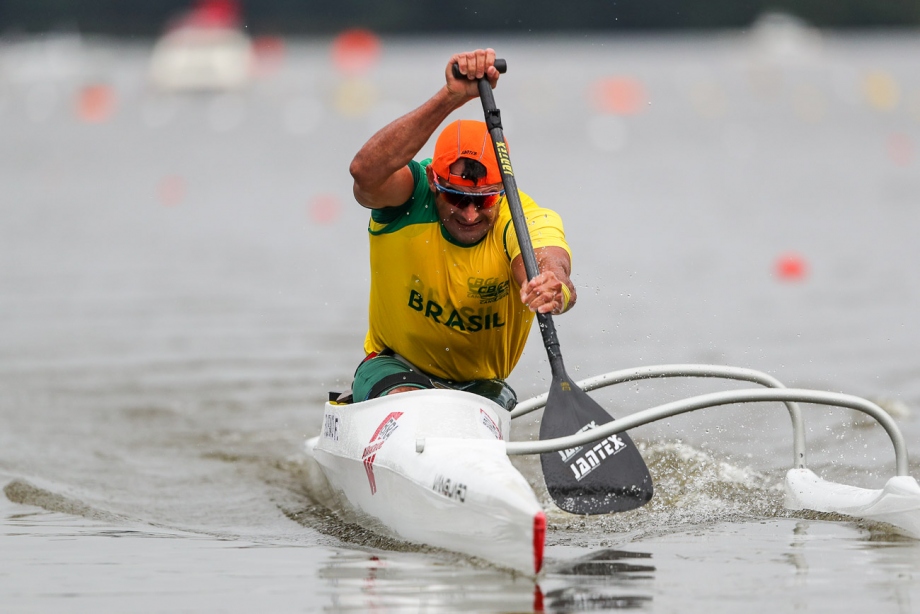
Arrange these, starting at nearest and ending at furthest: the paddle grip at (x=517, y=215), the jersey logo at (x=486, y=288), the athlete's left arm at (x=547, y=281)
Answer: the athlete's left arm at (x=547, y=281)
the paddle grip at (x=517, y=215)
the jersey logo at (x=486, y=288)

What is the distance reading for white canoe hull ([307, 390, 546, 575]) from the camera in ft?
15.3

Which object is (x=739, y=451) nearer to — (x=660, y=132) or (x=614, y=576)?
(x=614, y=576)

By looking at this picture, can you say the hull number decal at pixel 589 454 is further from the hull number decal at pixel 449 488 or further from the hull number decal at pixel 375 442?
the hull number decal at pixel 375 442

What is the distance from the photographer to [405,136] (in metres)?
5.40

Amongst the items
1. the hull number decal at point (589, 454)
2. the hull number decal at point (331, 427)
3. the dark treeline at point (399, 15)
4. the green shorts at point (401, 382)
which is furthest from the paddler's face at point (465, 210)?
the dark treeline at point (399, 15)

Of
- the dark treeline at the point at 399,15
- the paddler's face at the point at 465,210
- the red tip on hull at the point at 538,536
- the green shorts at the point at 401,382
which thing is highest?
the dark treeline at the point at 399,15

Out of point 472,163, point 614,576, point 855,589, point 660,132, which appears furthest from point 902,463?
point 660,132

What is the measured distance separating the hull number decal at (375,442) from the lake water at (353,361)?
27 cm

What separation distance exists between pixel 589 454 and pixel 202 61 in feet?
159

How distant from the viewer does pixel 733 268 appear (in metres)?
16.1

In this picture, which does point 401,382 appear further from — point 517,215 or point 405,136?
point 405,136

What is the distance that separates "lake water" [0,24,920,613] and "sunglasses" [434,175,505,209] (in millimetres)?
1415

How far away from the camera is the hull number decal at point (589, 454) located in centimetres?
519

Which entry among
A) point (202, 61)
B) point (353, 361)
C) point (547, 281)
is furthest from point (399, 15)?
point (547, 281)
